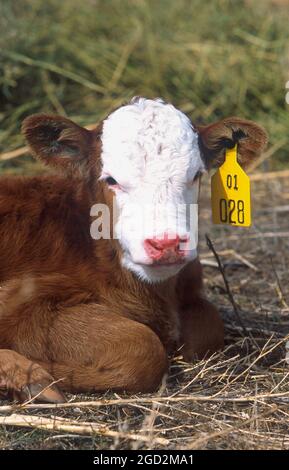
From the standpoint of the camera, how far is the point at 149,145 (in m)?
4.18

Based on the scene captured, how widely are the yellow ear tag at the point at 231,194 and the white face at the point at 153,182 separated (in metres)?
0.22

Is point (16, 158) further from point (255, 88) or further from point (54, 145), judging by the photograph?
point (54, 145)

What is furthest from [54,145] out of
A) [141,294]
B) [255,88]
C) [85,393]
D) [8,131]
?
[255,88]

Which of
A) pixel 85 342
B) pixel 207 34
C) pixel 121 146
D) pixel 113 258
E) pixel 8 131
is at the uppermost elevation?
pixel 207 34

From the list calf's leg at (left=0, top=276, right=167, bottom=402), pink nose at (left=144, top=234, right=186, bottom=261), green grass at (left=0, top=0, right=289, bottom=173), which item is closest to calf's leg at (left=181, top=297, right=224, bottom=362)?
calf's leg at (left=0, top=276, right=167, bottom=402)

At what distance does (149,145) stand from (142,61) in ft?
17.7

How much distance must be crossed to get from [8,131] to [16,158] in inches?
9.8

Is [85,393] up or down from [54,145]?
down

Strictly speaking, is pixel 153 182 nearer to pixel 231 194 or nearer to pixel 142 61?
pixel 231 194

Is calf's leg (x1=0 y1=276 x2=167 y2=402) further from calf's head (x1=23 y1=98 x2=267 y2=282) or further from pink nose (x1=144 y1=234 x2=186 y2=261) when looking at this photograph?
pink nose (x1=144 y1=234 x2=186 y2=261)

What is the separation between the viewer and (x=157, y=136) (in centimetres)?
422

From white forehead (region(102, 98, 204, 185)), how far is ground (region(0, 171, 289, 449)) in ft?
3.04

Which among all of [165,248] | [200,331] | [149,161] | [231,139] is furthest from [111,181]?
[200,331]
